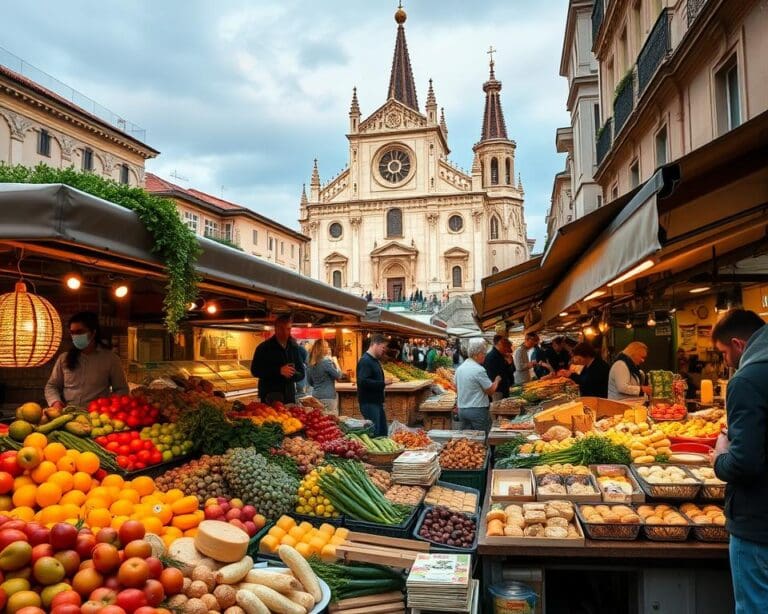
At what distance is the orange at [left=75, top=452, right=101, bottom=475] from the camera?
359cm

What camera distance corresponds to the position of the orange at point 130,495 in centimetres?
348

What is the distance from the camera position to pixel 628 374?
24.5ft

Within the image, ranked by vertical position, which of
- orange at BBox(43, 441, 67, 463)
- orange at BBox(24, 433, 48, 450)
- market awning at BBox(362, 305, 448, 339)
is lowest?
orange at BBox(43, 441, 67, 463)

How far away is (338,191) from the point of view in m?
55.7

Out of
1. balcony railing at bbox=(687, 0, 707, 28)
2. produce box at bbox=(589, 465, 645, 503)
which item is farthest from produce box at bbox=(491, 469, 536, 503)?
balcony railing at bbox=(687, 0, 707, 28)

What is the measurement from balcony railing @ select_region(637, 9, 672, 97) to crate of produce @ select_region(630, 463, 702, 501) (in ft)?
30.1

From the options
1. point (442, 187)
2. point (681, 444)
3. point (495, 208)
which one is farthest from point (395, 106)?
point (681, 444)

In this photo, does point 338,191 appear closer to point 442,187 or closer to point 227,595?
point 442,187

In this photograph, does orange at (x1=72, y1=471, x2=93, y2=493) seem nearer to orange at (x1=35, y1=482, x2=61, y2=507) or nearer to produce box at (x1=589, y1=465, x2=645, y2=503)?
orange at (x1=35, y1=482, x2=61, y2=507)

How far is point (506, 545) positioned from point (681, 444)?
2.34 meters

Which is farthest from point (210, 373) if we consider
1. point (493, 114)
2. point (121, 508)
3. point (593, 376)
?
point (493, 114)

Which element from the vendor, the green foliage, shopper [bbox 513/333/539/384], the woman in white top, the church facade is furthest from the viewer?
the church facade

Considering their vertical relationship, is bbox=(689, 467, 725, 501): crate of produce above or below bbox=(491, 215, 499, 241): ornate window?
below

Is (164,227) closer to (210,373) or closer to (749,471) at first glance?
(749,471)
